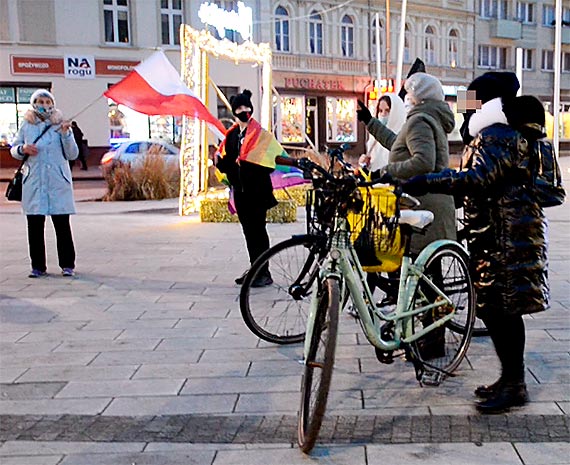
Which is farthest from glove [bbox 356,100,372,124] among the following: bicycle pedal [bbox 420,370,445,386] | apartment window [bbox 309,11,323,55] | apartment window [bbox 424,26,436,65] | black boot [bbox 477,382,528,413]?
apartment window [bbox 424,26,436,65]

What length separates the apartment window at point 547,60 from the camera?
157ft

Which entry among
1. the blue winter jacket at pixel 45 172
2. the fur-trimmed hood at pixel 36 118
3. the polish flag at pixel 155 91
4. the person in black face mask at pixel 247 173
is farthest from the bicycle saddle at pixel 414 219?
the polish flag at pixel 155 91

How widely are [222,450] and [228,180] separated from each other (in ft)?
12.9

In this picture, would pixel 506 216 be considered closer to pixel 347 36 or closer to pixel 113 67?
pixel 113 67

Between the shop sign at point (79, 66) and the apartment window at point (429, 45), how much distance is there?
19459mm

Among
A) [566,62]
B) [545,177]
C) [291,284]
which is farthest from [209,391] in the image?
[566,62]

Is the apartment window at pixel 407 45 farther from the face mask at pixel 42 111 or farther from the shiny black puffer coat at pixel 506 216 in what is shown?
the shiny black puffer coat at pixel 506 216

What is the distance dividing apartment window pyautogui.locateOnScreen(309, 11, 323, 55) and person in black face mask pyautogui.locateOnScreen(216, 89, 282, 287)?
3048cm

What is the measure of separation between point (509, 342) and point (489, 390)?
0.28m

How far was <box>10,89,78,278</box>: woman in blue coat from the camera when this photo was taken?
7410 millimetres

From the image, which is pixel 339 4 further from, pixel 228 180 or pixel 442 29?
pixel 228 180

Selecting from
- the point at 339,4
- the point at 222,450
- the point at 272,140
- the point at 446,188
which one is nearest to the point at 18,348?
the point at 222,450

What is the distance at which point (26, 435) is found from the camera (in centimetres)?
371

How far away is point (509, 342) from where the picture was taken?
3.93 meters
